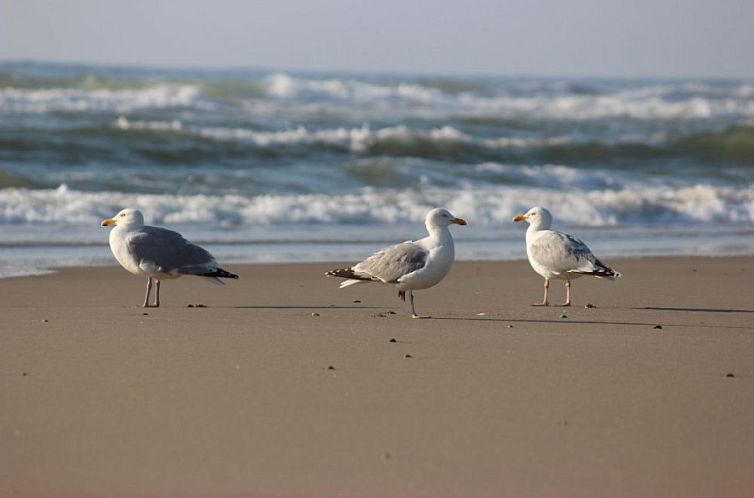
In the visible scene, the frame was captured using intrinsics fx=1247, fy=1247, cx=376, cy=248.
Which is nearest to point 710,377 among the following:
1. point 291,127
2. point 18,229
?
point 18,229

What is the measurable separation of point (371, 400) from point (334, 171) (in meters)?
15.5

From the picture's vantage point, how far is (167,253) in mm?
8844

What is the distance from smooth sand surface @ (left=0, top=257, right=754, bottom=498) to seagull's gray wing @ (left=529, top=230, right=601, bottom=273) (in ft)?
1.11

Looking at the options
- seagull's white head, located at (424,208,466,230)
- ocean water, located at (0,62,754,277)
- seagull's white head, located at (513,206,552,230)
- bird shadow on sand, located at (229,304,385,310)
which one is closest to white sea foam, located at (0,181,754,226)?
ocean water, located at (0,62,754,277)

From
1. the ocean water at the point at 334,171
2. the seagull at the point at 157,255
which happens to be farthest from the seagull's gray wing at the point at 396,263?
the ocean water at the point at 334,171

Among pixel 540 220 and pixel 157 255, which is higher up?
pixel 540 220

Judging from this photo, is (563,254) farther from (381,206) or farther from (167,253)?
(381,206)

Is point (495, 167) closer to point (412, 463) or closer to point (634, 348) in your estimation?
point (634, 348)

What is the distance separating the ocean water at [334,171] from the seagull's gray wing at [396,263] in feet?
11.5

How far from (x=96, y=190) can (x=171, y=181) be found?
5.21 ft

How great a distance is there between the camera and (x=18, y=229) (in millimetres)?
14016

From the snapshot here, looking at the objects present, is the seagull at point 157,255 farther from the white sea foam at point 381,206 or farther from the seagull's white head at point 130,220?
the white sea foam at point 381,206

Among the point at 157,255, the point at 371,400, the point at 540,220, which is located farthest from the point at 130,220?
the point at 371,400

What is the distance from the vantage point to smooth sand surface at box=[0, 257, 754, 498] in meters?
4.44
